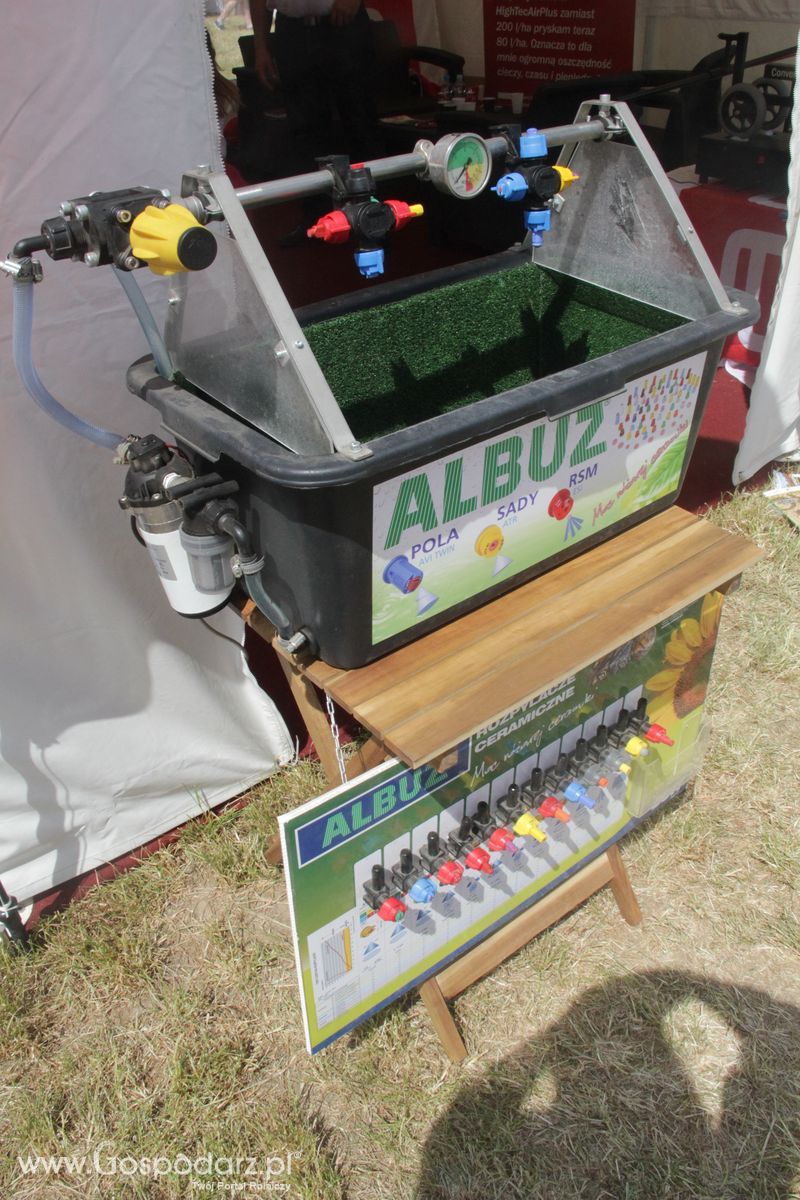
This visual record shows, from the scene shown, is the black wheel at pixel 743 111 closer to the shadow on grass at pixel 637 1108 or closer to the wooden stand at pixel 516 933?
the wooden stand at pixel 516 933

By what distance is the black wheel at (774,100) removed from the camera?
307cm

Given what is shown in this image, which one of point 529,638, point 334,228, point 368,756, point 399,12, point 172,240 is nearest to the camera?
point 172,240

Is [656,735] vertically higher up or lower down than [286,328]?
lower down

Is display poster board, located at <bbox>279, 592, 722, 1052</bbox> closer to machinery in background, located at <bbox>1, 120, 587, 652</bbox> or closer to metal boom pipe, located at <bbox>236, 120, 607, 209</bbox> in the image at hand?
machinery in background, located at <bbox>1, 120, 587, 652</bbox>

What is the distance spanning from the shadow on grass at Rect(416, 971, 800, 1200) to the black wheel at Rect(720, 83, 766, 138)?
9.19 ft

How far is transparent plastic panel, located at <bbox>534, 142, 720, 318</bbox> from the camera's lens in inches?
50.6

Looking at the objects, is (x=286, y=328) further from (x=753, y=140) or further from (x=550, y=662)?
(x=753, y=140)

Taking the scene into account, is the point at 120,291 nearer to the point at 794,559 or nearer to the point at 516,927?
the point at 516,927

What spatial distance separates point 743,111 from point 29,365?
116 inches

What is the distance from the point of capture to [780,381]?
8.55ft

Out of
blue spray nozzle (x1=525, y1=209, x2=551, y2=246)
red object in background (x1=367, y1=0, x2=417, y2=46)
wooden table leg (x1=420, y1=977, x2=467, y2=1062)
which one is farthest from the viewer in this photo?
red object in background (x1=367, y1=0, x2=417, y2=46)

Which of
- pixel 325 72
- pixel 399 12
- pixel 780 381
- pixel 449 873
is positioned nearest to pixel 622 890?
pixel 449 873

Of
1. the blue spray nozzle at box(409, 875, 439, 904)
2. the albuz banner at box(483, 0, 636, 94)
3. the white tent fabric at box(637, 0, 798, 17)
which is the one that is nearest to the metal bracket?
the blue spray nozzle at box(409, 875, 439, 904)

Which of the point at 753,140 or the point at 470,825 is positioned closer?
the point at 470,825
